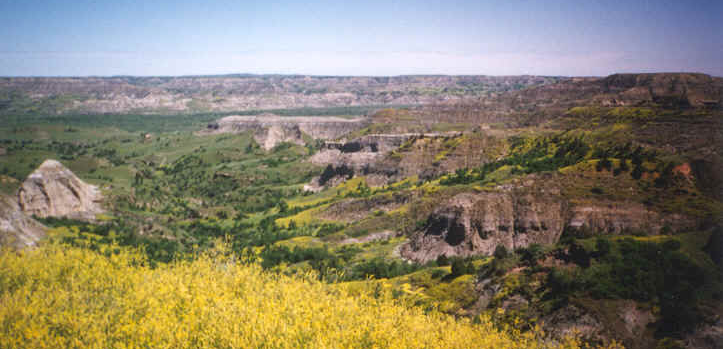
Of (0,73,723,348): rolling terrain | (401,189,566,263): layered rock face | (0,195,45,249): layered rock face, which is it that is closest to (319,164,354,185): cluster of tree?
(0,73,723,348): rolling terrain

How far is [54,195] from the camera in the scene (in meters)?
107

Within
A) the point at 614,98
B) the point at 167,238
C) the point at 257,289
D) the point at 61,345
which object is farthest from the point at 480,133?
the point at 61,345

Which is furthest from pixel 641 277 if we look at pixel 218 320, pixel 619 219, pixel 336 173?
pixel 336 173

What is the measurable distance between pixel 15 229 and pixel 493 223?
240 feet

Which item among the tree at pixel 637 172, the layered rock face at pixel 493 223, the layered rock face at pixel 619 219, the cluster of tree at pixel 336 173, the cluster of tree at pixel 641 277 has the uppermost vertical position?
the tree at pixel 637 172

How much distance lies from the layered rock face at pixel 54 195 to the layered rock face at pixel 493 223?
92.1 meters

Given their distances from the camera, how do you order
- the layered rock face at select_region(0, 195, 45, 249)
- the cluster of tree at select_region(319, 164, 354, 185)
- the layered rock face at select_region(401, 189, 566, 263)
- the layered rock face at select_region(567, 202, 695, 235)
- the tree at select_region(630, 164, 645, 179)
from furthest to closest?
the cluster of tree at select_region(319, 164, 354, 185), the layered rock face at select_region(401, 189, 566, 263), the tree at select_region(630, 164, 645, 179), the layered rock face at select_region(0, 195, 45, 249), the layered rock face at select_region(567, 202, 695, 235)

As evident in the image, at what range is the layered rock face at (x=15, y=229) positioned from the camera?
55688mm

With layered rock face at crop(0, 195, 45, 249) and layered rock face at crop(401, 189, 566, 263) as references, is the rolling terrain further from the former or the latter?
layered rock face at crop(0, 195, 45, 249)

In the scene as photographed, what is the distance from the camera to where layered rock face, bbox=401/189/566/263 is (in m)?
64.1

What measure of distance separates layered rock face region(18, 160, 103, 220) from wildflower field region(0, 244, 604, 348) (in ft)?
272

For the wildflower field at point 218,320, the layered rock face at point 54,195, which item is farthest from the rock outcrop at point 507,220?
the layered rock face at point 54,195

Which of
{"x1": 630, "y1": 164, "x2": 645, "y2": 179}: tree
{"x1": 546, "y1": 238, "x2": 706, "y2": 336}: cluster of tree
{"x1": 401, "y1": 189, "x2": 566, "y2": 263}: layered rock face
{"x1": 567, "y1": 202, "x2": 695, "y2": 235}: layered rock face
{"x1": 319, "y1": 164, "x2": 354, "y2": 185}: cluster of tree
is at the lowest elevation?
{"x1": 319, "y1": 164, "x2": 354, "y2": 185}: cluster of tree

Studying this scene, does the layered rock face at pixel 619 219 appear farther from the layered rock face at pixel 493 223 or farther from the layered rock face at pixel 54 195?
the layered rock face at pixel 54 195
